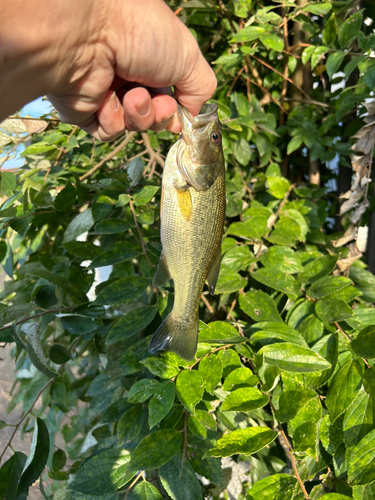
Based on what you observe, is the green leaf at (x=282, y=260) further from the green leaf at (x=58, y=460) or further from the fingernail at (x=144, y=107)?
the green leaf at (x=58, y=460)

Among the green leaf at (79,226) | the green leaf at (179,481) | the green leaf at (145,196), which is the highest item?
the green leaf at (145,196)

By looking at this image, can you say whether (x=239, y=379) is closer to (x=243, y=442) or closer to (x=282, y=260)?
(x=243, y=442)

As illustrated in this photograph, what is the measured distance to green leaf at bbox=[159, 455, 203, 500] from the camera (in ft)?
2.71

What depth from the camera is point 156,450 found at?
0.79 m

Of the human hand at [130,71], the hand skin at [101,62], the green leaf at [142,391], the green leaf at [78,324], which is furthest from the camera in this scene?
the green leaf at [78,324]

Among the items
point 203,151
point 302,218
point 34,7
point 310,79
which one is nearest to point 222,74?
point 310,79

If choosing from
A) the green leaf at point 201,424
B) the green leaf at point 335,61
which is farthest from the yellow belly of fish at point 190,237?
the green leaf at point 335,61

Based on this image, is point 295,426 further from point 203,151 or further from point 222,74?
point 222,74

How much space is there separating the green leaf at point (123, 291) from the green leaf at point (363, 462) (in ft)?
1.87

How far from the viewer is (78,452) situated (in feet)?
5.06

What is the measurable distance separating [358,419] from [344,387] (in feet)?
0.24

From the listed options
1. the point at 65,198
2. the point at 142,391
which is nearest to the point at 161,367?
the point at 142,391

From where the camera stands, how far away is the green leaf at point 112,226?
3.36 ft

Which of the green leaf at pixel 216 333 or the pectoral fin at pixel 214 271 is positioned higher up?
the pectoral fin at pixel 214 271
